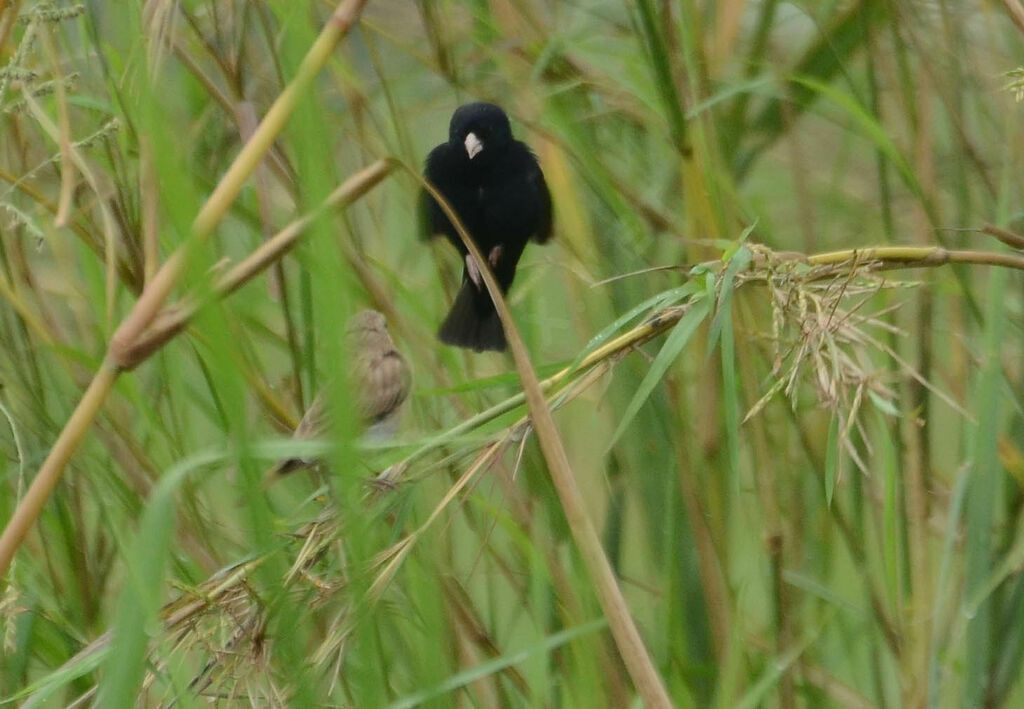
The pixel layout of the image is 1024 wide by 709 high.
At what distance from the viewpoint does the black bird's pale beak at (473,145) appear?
1.56 meters

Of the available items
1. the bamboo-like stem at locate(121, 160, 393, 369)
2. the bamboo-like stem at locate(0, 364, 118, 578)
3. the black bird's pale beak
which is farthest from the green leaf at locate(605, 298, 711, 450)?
the black bird's pale beak

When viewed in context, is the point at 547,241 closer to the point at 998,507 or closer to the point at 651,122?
the point at 651,122

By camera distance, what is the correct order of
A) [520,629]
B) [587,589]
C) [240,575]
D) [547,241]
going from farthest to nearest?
[520,629], [547,241], [587,589], [240,575]

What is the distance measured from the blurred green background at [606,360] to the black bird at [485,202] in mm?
43

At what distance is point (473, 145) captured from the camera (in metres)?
1.58

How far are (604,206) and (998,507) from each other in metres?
0.56

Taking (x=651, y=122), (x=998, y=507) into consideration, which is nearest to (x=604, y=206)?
(x=651, y=122)

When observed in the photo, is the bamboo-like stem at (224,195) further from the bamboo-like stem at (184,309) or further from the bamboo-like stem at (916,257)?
the bamboo-like stem at (916,257)

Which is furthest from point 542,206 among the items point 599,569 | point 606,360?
point 599,569

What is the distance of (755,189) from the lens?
176 cm

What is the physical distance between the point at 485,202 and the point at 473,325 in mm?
278

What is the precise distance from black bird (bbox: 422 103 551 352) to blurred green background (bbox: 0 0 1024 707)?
0.14 feet

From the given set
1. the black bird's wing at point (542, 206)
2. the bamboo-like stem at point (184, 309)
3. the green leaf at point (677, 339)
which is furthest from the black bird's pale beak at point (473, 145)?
the bamboo-like stem at point (184, 309)

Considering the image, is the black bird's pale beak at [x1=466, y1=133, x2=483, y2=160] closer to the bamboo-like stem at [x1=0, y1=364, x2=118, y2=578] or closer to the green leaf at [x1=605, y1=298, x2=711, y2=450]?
the green leaf at [x1=605, y1=298, x2=711, y2=450]
